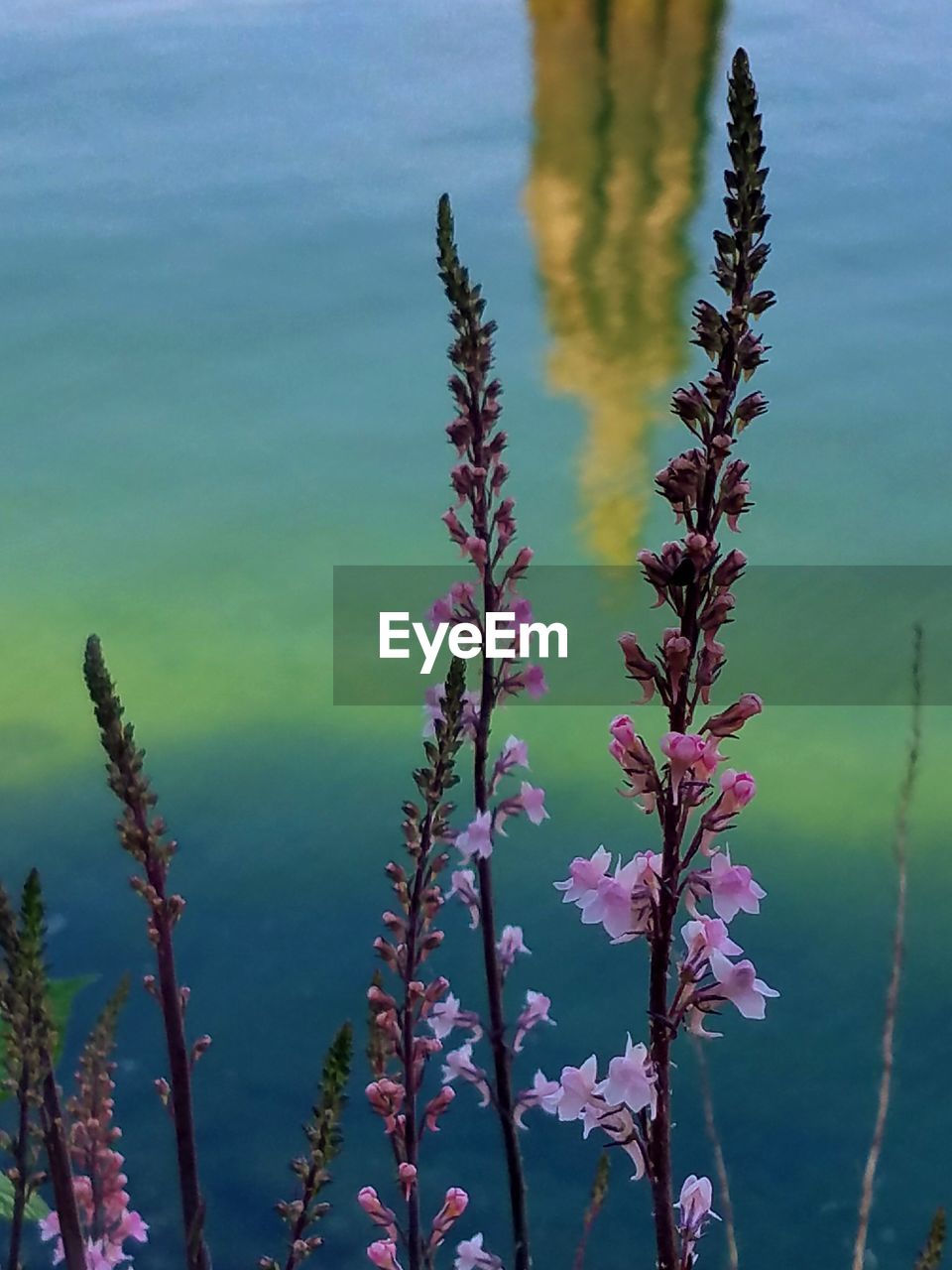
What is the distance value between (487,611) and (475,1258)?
1.25 ft

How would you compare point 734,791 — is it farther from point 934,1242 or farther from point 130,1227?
point 130,1227

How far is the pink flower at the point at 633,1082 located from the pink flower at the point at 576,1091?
3 cm

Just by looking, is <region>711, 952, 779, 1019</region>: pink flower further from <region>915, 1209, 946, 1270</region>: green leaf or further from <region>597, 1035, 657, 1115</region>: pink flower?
<region>915, 1209, 946, 1270</region>: green leaf

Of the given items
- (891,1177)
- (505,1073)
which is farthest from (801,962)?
(505,1073)

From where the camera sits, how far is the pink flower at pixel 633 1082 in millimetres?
536

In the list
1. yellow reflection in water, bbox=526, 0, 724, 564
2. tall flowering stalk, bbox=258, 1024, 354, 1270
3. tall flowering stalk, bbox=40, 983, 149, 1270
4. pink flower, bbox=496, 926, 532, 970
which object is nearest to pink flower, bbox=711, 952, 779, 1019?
tall flowering stalk, bbox=258, 1024, 354, 1270

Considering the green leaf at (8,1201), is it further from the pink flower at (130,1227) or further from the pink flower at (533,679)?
the pink flower at (533,679)

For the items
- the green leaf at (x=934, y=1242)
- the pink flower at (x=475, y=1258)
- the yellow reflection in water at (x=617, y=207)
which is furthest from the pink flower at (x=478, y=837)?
the yellow reflection in water at (x=617, y=207)

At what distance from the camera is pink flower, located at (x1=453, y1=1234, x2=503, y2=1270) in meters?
0.91

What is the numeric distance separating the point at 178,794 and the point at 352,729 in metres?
0.26

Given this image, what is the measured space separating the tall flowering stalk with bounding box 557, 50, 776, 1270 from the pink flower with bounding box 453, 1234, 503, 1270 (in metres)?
0.37

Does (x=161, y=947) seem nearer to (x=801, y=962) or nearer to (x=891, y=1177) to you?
(x=891, y=1177)

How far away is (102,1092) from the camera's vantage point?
860 mm

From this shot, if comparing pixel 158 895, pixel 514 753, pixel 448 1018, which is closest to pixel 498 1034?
pixel 448 1018
